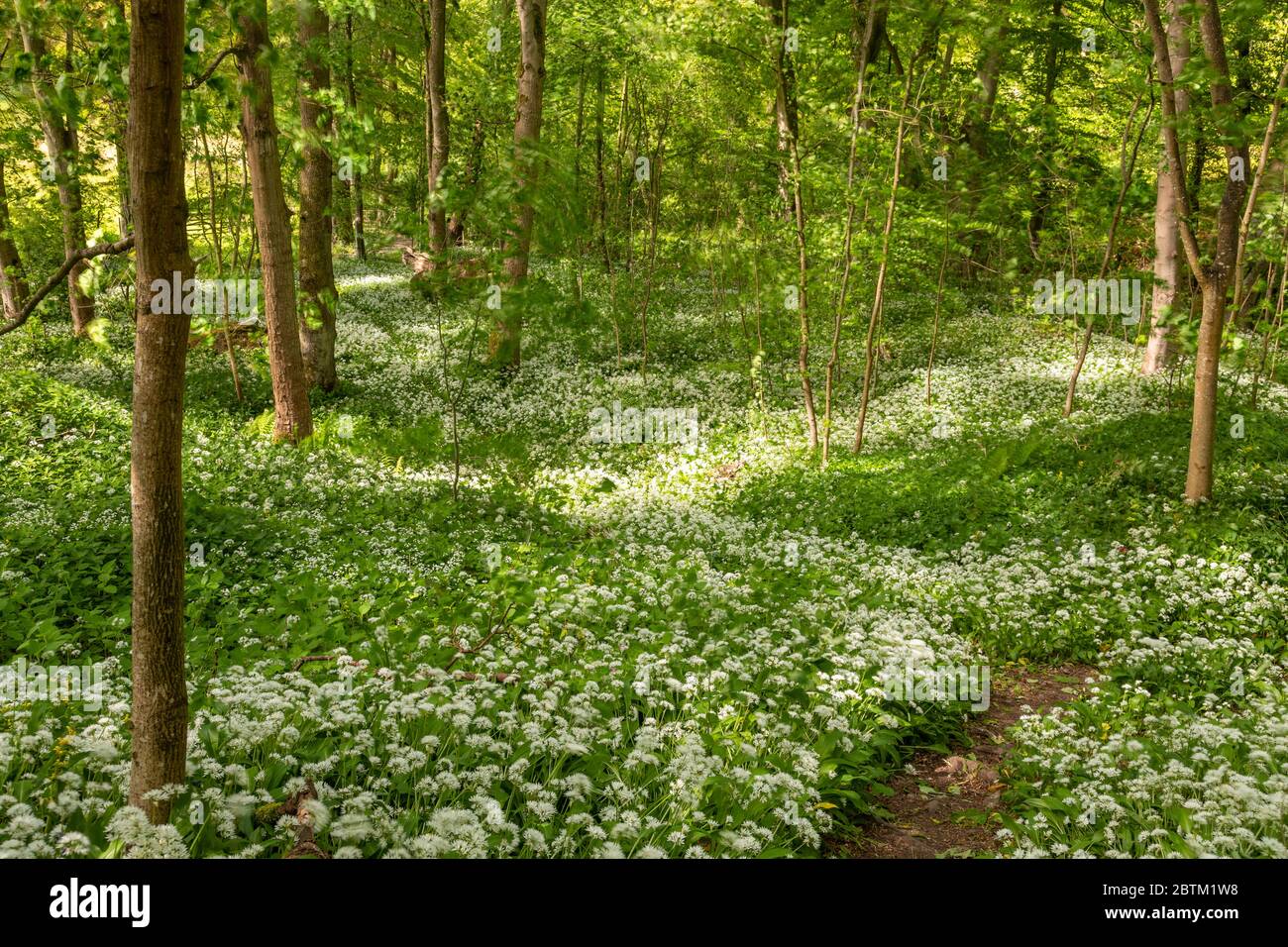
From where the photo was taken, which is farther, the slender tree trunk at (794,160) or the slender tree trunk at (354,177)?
the slender tree trunk at (354,177)

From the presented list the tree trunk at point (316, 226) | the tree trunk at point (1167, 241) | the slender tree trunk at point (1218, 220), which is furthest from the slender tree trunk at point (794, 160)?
the tree trunk at point (316, 226)

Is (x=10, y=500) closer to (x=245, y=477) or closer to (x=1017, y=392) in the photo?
(x=245, y=477)

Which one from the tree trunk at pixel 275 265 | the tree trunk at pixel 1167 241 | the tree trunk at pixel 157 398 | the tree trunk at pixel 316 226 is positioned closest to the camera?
the tree trunk at pixel 157 398

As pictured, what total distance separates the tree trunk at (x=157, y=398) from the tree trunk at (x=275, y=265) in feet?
28.7

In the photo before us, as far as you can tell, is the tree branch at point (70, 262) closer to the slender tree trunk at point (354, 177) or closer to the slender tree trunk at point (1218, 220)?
the slender tree trunk at point (1218, 220)

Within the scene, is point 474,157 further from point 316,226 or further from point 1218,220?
point 1218,220

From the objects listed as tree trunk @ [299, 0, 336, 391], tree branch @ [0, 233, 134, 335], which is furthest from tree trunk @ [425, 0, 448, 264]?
tree branch @ [0, 233, 134, 335]

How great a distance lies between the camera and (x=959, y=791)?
5480 mm

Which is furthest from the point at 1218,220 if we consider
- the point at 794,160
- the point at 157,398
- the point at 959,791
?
the point at 157,398

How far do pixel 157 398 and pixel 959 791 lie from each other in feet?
18.0

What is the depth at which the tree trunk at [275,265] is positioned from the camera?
35.4ft

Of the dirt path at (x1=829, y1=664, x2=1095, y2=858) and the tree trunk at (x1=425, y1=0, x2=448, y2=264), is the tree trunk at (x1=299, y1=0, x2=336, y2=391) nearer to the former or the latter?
the tree trunk at (x1=425, y1=0, x2=448, y2=264)
